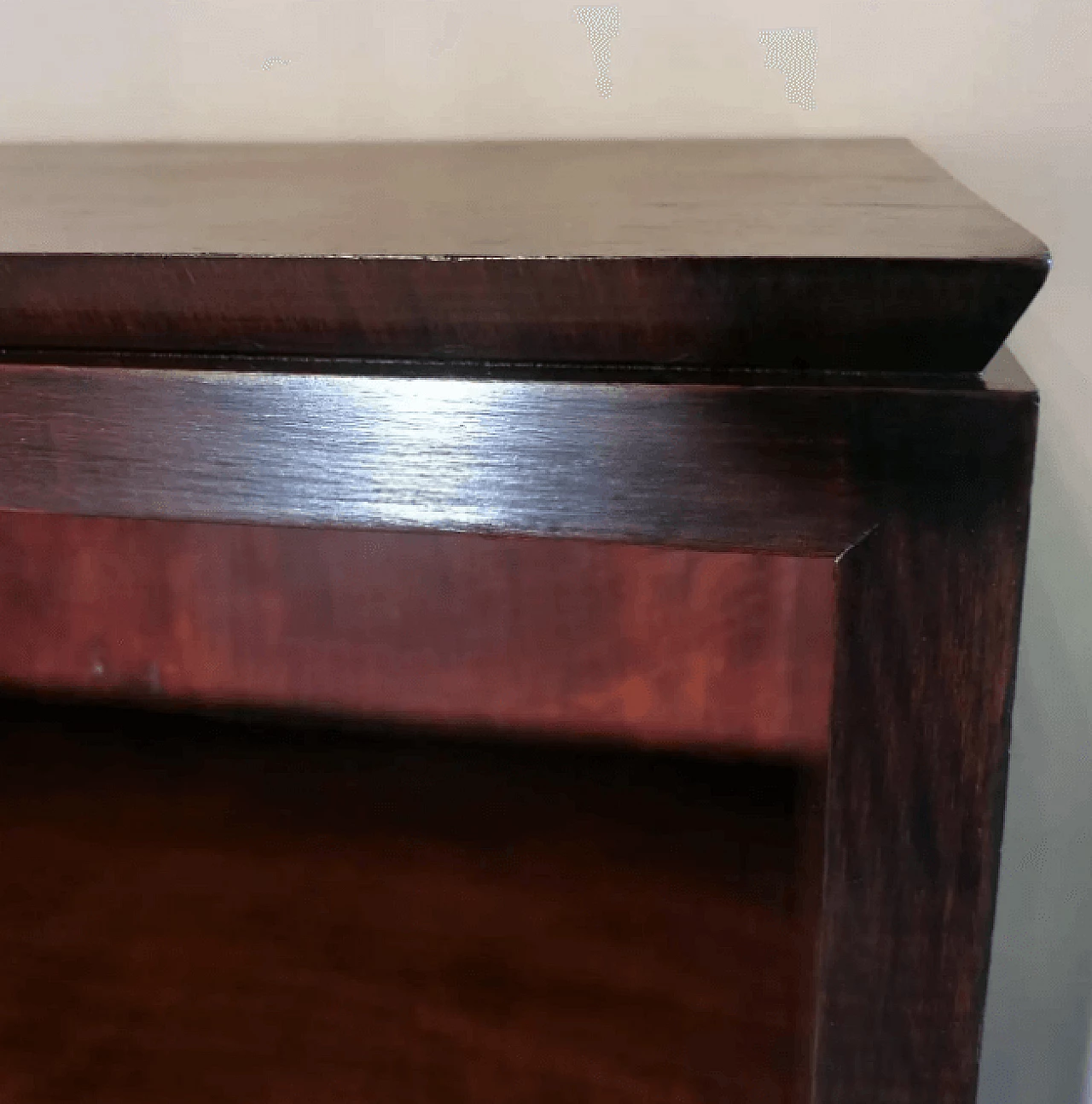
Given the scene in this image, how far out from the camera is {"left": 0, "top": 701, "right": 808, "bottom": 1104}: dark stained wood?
0.39 m

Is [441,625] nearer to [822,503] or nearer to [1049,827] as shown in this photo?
[822,503]

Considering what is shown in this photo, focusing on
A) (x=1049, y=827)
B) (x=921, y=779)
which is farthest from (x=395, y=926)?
(x=1049, y=827)

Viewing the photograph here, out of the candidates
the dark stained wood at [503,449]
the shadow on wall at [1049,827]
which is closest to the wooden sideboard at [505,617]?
the dark stained wood at [503,449]

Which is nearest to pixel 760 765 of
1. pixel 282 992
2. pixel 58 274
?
pixel 282 992

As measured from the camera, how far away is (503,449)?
0.89 ft

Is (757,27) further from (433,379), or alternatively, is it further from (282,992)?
(282,992)

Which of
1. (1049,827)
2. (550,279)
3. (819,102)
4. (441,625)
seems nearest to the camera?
(550,279)

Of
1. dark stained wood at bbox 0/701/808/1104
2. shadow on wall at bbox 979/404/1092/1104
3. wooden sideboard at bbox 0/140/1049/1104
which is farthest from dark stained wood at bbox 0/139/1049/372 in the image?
shadow on wall at bbox 979/404/1092/1104

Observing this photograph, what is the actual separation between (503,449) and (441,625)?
146 millimetres

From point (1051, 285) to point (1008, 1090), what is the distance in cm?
56

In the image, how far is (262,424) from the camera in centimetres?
28

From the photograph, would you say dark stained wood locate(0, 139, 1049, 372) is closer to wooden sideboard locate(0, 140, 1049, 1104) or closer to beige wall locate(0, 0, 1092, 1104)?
wooden sideboard locate(0, 140, 1049, 1104)

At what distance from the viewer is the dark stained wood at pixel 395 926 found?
1.28ft

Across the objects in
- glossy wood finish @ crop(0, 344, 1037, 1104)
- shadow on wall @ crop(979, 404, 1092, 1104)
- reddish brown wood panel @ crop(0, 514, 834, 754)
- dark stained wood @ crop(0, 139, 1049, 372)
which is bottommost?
shadow on wall @ crop(979, 404, 1092, 1104)
